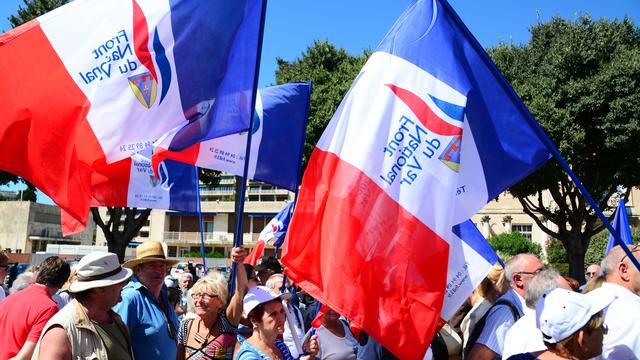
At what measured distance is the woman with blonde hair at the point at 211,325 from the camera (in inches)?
192

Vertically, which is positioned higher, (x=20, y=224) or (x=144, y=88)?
(x=144, y=88)

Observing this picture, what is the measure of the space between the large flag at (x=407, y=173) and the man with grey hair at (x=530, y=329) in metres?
0.56

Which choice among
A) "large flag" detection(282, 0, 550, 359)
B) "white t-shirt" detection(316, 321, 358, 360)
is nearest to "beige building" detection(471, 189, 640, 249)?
"white t-shirt" detection(316, 321, 358, 360)

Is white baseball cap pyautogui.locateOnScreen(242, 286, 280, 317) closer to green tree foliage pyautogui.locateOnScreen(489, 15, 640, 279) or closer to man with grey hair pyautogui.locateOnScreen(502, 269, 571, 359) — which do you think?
man with grey hair pyautogui.locateOnScreen(502, 269, 571, 359)

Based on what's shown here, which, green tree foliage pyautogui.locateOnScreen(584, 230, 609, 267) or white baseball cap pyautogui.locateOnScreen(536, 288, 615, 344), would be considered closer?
white baseball cap pyautogui.locateOnScreen(536, 288, 615, 344)

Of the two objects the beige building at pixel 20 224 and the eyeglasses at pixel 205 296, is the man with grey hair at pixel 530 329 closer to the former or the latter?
the eyeglasses at pixel 205 296

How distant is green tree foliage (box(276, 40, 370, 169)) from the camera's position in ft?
74.4

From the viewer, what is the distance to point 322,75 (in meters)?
24.4

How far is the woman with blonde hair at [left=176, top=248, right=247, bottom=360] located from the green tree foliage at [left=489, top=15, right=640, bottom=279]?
57.2ft

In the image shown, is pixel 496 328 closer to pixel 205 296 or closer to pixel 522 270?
pixel 522 270

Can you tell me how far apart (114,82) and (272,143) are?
97.4 inches

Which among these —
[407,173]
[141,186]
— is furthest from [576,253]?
[407,173]

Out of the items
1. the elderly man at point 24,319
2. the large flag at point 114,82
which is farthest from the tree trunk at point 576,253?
the elderly man at point 24,319

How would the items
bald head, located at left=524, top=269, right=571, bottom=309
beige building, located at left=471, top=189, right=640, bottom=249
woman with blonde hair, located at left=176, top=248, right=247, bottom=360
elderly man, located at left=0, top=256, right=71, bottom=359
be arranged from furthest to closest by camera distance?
beige building, located at left=471, top=189, right=640, bottom=249 → woman with blonde hair, located at left=176, top=248, right=247, bottom=360 → elderly man, located at left=0, top=256, right=71, bottom=359 → bald head, located at left=524, top=269, right=571, bottom=309
